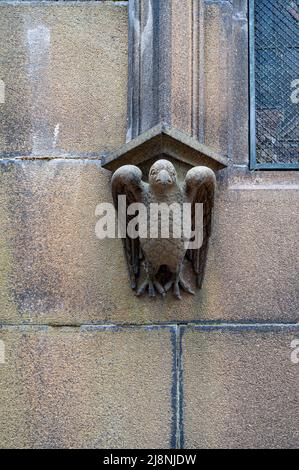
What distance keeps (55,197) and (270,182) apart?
3.25 ft

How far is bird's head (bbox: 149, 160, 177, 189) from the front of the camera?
376cm

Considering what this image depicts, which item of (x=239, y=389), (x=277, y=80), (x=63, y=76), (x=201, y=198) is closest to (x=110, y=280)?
(x=201, y=198)

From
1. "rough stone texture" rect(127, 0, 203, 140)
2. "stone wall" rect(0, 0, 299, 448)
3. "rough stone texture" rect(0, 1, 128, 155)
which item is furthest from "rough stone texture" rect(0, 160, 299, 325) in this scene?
"rough stone texture" rect(127, 0, 203, 140)

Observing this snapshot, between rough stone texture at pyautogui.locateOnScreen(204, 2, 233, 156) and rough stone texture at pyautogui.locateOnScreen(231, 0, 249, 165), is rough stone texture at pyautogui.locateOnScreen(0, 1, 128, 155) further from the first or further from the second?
rough stone texture at pyautogui.locateOnScreen(231, 0, 249, 165)

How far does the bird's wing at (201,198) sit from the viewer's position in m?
3.83

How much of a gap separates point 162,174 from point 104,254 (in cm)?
50

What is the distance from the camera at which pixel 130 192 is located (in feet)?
12.7

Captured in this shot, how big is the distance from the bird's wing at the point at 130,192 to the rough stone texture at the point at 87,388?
288 mm

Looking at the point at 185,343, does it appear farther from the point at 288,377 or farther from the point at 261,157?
the point at 261,157

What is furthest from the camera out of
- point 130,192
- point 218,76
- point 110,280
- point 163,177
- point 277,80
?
point 277,80

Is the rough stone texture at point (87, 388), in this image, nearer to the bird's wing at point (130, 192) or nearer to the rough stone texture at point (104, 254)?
the rough stone texture at point (104, 254)

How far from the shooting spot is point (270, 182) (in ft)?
13.5

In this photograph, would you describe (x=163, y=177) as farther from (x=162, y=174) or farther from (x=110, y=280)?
(x=110, y=280)

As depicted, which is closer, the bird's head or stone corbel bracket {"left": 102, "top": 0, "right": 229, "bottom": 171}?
the bird's head
